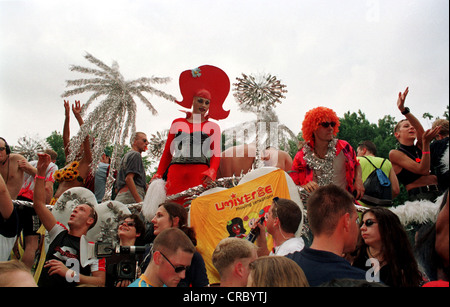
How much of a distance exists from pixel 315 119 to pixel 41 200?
9.39 feet

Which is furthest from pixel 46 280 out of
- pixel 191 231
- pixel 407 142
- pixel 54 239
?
pixel 407 142

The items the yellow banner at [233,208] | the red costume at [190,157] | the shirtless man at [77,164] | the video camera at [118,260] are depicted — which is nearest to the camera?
the video camera at [118,260]

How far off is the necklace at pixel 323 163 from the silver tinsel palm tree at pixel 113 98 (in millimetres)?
3414

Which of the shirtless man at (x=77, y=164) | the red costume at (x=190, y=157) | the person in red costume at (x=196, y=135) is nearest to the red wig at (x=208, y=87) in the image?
the person in red costume at (x=196, y=135)

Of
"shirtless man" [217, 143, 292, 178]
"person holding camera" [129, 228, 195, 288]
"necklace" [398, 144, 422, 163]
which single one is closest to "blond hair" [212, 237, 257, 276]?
"person holding camera" [129, 228, 195, 288]

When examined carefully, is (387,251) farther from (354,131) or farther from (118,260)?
(354,131)

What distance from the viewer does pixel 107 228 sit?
3.99 meters

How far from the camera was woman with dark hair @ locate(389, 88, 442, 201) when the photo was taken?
424cm

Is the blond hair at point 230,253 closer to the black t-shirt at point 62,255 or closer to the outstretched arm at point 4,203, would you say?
the black t-shirt at point 62,255

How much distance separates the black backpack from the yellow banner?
1.11m

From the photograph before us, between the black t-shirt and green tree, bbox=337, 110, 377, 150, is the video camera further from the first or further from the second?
green tree, bbox=337, 110, 377, 150

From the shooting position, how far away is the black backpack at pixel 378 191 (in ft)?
14.8

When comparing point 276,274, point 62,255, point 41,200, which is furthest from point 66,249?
point 276,274
